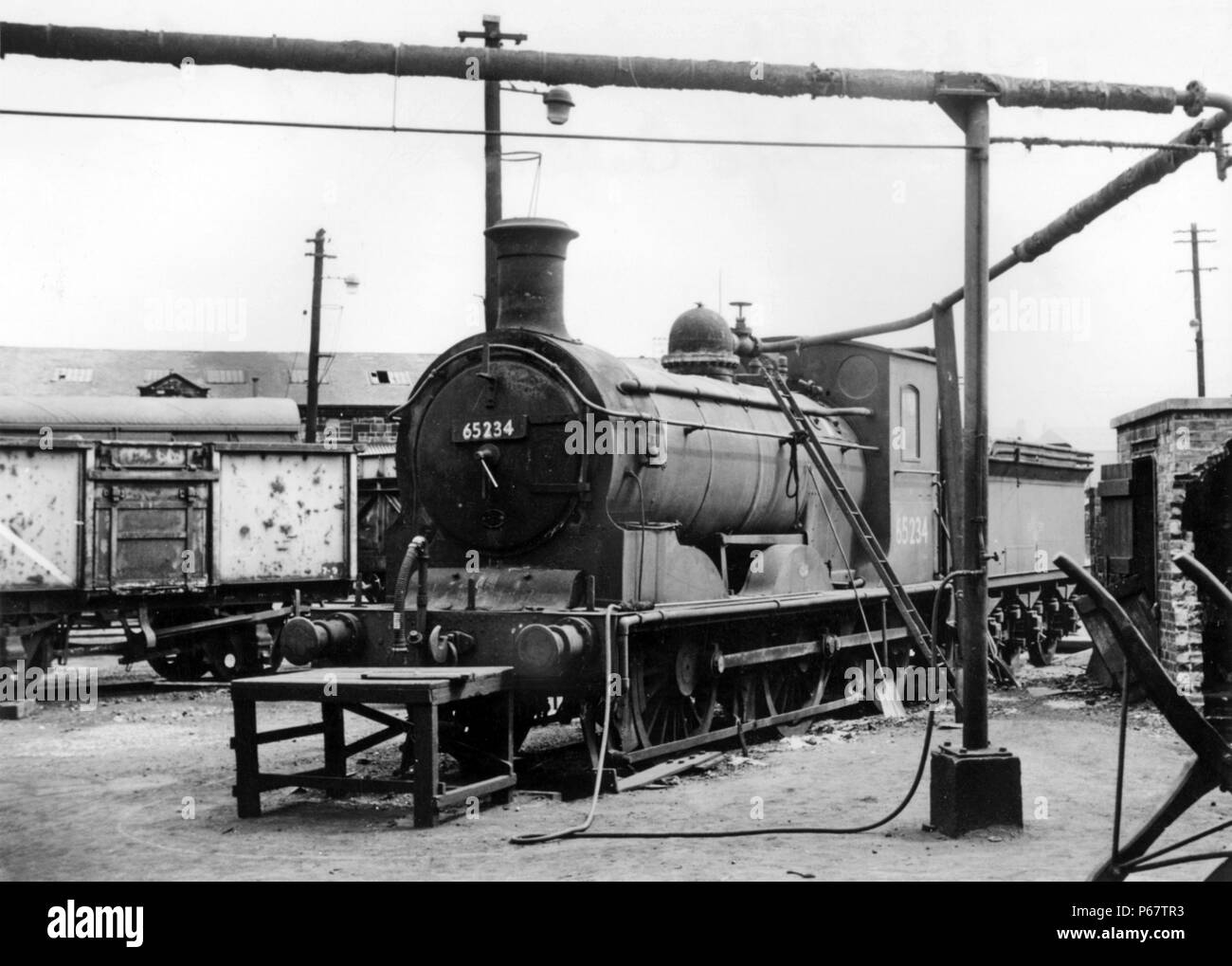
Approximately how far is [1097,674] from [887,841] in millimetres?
7535

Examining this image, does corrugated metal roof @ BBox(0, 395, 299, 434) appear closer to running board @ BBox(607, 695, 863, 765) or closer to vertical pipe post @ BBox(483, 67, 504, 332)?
vertical pipe post @ BBox(483, 67, 504, 332)

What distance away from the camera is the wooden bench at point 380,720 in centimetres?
711

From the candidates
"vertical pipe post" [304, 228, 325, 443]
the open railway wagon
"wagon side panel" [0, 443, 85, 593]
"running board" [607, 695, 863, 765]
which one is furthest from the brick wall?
"vertical pipe post" [304, 228, 325, 443]

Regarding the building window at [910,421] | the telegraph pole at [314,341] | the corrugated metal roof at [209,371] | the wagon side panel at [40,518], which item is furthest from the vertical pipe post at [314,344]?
the building window at [910,421]

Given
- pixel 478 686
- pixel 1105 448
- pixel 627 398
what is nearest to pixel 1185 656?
pixel 627 398

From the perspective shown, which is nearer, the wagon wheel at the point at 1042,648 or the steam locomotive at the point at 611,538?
the steam locomotive at the point at 611,538

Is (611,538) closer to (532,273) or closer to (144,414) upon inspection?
(532,273)

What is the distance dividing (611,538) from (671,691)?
4.66 feet

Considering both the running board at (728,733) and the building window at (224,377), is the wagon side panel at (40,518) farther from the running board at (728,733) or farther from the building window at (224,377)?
the building window at (224,377)

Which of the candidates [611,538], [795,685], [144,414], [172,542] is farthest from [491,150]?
[144,414]

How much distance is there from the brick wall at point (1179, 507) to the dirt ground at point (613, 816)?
1.96 ft

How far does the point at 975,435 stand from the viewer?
276 inches

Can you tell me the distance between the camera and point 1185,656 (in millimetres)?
10273
